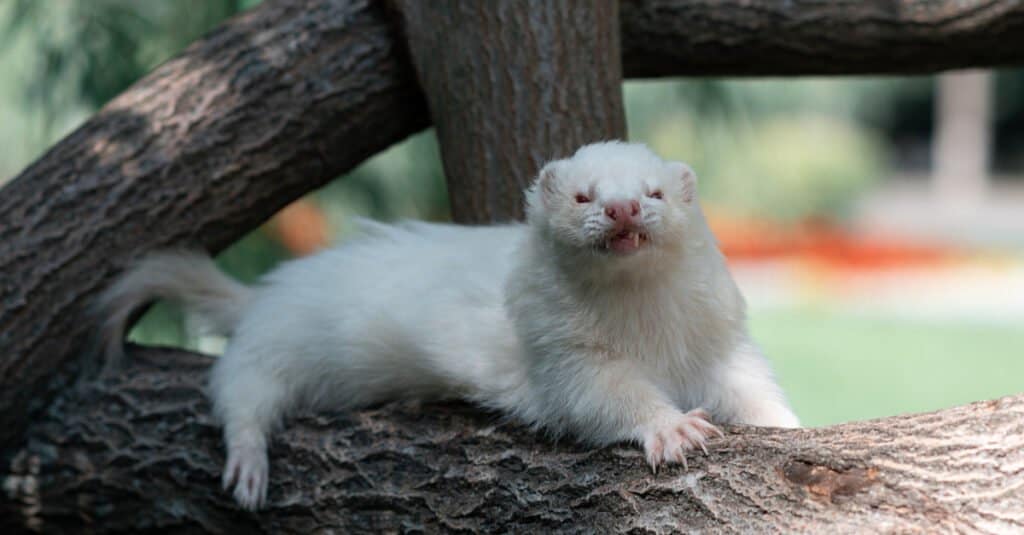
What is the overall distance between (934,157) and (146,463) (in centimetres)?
1432

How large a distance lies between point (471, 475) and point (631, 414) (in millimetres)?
376

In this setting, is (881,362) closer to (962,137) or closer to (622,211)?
(962,137)

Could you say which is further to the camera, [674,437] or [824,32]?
→ [824,32]

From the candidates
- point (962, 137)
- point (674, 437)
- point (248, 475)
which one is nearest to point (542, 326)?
point (674, 437)

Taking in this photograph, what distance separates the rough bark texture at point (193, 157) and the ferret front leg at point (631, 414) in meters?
1.28

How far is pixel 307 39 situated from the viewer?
3156 mm

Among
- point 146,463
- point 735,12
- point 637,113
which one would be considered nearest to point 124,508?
point 146,463

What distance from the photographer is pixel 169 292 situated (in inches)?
118

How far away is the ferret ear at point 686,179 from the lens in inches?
87.1

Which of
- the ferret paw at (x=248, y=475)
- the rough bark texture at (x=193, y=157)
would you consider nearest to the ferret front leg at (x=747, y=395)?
the ferret paw at (x=248, y=475)

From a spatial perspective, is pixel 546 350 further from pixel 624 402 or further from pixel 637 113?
pixel 637 113

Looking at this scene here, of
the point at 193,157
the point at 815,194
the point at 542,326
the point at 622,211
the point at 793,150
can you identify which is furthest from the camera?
the point at 815,194

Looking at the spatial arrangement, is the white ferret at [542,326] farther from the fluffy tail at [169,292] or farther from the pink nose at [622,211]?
the fluffy tail at [169,292]

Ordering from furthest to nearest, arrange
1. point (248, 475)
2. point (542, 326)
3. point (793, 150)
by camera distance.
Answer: point (793, 150)
point (248, 475)
point (542, 326)
